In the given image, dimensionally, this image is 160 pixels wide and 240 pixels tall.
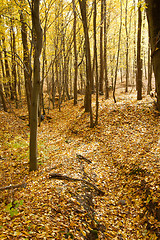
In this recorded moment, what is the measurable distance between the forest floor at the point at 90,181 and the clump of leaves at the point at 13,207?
0.02m

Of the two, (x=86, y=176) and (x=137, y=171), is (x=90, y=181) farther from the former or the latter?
(x=137, y=171)

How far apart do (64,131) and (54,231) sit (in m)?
8.71

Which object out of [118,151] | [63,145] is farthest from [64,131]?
[118,151]

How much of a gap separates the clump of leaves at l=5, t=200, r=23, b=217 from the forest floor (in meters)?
0.02

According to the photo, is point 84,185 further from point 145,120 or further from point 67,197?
point 145,120

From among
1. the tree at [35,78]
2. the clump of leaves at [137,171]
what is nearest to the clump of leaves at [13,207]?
the tree at [35,78]

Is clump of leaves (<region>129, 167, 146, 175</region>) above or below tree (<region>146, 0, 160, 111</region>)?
below

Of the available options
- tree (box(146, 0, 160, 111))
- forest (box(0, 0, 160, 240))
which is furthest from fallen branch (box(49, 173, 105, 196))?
tree (box(146, 0, 160, 111))

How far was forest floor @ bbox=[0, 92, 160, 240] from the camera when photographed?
3.76 metres

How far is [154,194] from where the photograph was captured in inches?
175

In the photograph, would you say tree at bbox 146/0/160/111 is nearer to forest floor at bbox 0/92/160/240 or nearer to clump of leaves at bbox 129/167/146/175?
forest floor at bbox 0/92/160/240

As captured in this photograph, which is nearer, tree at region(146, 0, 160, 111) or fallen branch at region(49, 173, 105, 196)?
tree at region(146, 0, 160, 111)

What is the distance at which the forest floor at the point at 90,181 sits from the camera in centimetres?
376

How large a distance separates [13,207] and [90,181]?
2748mm
